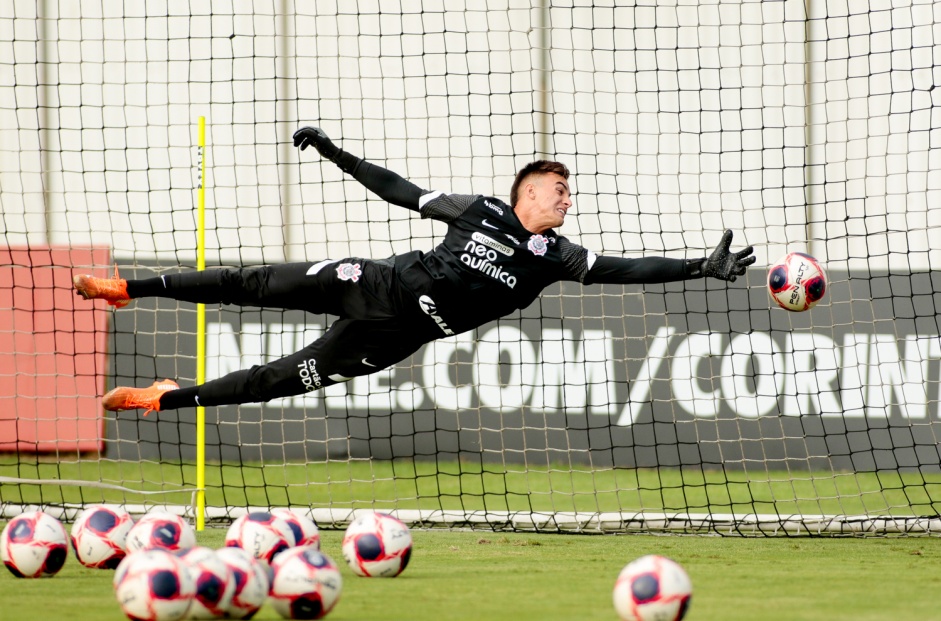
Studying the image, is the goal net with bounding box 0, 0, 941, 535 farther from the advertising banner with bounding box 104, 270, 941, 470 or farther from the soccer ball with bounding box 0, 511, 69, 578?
the soccer ball with bounding box 0, 511, 69, 578

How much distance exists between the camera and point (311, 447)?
1150 centimetres

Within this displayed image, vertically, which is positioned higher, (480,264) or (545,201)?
(545,201)

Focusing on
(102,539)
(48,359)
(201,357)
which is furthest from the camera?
(48,359)

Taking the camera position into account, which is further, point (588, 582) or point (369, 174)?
point (369, 174)

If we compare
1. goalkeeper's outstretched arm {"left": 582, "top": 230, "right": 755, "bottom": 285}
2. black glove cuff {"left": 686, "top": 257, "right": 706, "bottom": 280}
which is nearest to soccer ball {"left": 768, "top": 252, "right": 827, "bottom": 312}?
goalkeeper's outstretched arm {"left": 582, "top": 230, "right": 755, "bottom": 285}

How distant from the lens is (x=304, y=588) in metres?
4.18

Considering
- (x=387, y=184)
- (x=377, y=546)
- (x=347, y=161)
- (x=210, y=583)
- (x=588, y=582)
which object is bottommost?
(x=588, y=582)

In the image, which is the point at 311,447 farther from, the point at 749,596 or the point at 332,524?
the point at 749,596

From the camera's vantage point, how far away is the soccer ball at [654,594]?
154 inches

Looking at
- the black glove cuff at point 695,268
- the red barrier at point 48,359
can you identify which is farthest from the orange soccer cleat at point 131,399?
the red barrier at point 48,359

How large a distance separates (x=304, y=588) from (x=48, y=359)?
818 centimetres

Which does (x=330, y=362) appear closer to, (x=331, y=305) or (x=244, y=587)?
(x=331, y=305)

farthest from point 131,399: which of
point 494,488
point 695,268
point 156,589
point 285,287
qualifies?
point 494,488

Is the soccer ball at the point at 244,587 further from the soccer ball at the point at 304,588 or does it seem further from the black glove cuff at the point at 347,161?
the black glove cuff at the point at 347,161
